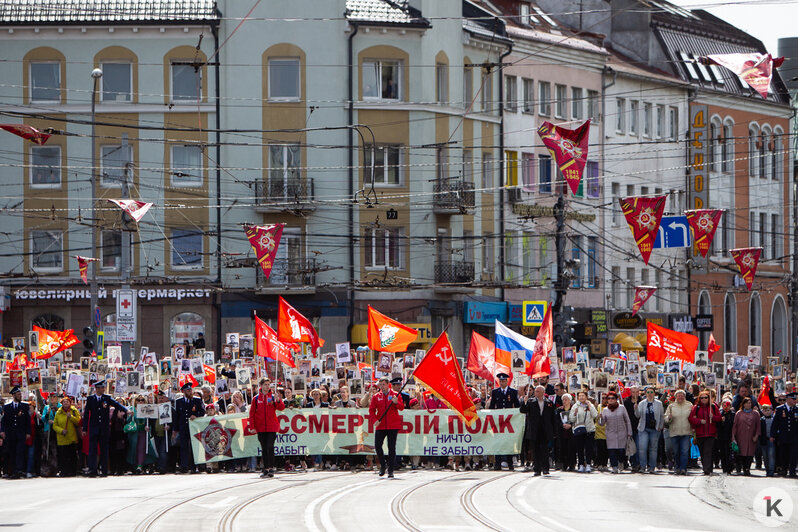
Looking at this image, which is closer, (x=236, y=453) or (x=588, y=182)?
(x=236, y=453)

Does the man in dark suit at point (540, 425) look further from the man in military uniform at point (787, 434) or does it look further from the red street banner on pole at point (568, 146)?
the red street banner on pole at point (568, 146)

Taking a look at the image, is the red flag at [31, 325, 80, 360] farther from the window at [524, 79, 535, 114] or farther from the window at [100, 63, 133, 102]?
the window at [524, 79, 535, 114]

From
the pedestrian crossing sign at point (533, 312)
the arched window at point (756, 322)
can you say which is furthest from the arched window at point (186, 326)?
the arched window at point (756, 322)

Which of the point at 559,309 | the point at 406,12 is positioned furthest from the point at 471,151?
the point at 559,309

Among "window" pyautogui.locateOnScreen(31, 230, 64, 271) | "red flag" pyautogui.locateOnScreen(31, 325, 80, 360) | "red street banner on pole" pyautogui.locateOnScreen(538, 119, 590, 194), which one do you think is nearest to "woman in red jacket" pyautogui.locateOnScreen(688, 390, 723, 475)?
"red street banner on pole" pyautogui.locateOnScreen(538, 119, 590, 194)

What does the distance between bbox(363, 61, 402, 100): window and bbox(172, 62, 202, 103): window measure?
564 cm

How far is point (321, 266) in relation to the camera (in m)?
54.8

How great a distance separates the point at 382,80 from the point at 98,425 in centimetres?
2932

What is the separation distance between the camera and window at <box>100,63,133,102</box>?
178ft

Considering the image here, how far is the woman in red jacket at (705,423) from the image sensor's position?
90.6 feet

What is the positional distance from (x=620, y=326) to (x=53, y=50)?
25.0m

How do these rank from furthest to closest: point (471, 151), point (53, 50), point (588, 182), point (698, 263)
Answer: point (698, 263)
point (588, 182)
point (471, 151)
point (53, 50)

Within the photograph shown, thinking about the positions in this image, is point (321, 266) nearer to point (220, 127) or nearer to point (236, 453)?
point (220, 127)

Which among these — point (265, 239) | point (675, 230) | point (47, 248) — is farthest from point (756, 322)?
point (265, 239)
